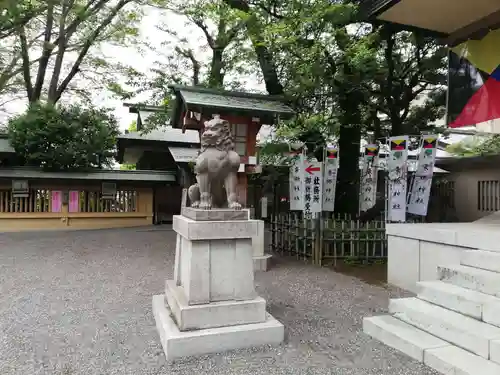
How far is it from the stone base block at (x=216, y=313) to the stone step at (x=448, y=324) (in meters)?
1.77

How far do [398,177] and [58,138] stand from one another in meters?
13.2

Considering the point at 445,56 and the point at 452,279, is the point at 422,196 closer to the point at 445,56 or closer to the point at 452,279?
the point at 445,56

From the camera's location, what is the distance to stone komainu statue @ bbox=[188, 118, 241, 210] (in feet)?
14.4

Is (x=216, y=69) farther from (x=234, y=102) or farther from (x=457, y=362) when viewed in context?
(x=457, y=362)

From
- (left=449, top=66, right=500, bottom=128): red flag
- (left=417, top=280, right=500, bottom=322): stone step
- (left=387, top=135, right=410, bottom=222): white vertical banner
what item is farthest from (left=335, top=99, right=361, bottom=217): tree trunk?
(left=417, top=280, right=500, bottom=322): stone step

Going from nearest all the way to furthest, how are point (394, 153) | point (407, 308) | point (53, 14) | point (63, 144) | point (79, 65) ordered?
point (407, 308), point (394, 153), point (63, 144), point (53, 14), point (79, 65)

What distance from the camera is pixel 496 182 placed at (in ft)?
37.6

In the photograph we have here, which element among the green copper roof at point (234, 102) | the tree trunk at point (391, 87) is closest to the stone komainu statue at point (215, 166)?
the green copper roof at point (234, 102)

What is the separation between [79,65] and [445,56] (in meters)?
16.8

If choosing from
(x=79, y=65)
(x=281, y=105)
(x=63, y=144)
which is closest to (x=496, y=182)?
(x=281, y=105)

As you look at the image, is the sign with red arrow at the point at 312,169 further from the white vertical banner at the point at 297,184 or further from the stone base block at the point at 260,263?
the stone base block at the point at 260,263

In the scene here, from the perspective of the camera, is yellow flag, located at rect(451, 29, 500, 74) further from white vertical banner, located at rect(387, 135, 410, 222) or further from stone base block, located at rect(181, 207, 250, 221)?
stone base block, located at rect(181, 207, 250, 221)

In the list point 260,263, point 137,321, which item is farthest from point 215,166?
point 260,263

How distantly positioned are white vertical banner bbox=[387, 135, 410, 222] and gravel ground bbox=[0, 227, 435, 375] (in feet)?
7.98
